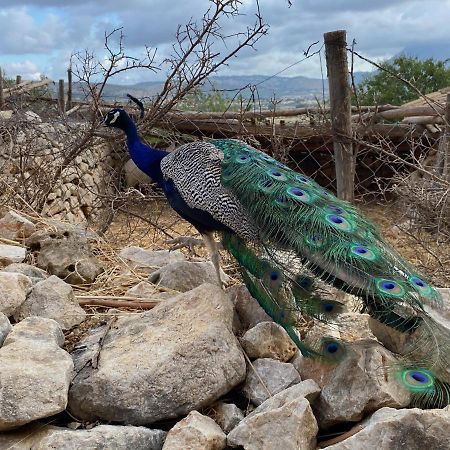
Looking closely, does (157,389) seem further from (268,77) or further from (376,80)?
(376,80)

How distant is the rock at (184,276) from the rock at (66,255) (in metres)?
0.32

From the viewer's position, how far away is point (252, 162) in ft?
9.80

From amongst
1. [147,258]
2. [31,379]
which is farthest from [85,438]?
[147,258]

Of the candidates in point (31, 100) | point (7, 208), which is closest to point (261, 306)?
point (7, 208)

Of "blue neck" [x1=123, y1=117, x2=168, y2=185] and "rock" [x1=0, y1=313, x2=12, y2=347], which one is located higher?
"blue neck" [x1=123, y1=117, x2=168, y2=185]

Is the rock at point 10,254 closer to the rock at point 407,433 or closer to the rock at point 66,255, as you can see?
the rock at point 66,255

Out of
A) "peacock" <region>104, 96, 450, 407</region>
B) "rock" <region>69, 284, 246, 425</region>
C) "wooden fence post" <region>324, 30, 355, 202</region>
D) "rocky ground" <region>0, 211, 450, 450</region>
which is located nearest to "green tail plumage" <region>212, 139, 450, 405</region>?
"peacock" <region>104, 96, 450, 407</region>

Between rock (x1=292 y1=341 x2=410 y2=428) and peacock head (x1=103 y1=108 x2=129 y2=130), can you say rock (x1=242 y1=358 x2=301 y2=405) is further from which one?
peacock head (x1=103 y1=108 x2=129 y2=130)

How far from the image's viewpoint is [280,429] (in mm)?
2180

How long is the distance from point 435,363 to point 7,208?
10.4 ft

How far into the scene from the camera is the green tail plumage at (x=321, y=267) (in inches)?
90.2

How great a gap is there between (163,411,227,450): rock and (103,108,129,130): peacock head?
192cm

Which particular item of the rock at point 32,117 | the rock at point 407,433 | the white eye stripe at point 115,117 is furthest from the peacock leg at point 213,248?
the rock at point 32,117

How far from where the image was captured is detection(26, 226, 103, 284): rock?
11.5 ft
